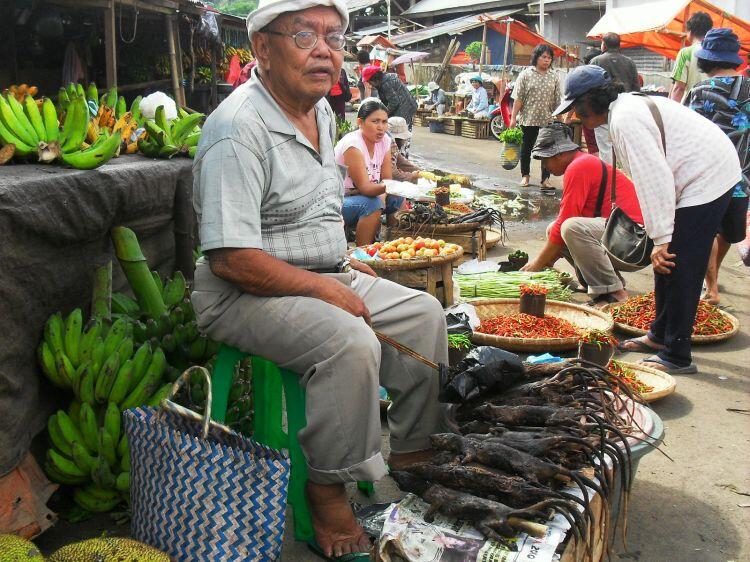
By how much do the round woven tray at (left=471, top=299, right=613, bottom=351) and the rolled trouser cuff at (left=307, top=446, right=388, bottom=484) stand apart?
2.25 metres

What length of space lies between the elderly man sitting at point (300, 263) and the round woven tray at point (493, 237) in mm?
4518

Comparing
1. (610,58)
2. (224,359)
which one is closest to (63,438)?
(224,359)

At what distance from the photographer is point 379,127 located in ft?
21.9

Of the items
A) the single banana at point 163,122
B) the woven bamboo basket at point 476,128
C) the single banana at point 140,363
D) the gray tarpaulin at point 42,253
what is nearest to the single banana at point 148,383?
the single banana at point 140,363

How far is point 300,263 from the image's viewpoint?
113 inches

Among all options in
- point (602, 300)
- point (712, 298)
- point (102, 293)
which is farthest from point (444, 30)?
point (102, 293)

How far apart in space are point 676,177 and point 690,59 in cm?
532

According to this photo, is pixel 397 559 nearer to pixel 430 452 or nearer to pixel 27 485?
pixel 430 452

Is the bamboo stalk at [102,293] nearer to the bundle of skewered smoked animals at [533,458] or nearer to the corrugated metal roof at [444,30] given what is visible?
the bundle of skewered smoked animals at [533,458]

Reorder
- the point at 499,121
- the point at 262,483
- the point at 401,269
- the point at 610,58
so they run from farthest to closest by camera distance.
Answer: the point at 499,121 → the point at 610,58 → the point at 401,269 → the point at 262,483

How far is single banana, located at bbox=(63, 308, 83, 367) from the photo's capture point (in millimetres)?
2992

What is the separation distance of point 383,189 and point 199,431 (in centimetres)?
437

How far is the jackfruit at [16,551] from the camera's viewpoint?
2.06m

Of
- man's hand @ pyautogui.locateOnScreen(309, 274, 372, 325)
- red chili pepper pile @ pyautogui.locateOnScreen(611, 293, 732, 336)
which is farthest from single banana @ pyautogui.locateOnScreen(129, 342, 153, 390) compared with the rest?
red chili pepper pile @ pyautogui.locateOnScreen(611, 293, 732, 336)
